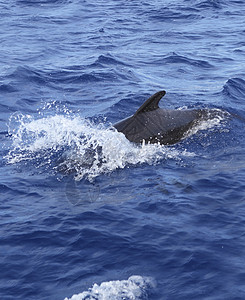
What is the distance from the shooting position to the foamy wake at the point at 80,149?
42.4 feet

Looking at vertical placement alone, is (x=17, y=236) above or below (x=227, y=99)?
above

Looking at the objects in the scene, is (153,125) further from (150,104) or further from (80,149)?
(80,149)

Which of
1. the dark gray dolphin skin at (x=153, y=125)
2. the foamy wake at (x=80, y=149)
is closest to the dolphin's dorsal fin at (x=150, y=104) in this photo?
the dark gray dolphin skin at (x=153, y=125)

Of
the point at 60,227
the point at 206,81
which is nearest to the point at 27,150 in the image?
the point at 60,227

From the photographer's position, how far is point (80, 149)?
536 inches

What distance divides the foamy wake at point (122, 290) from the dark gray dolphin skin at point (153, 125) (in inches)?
223

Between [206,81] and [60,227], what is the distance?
12.0 m

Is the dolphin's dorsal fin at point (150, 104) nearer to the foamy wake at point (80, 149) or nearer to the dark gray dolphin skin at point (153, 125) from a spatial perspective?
the dark gray dolphin skin at point (153, 125)

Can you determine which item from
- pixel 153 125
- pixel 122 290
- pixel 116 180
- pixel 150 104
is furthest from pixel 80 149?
pixel 122 290

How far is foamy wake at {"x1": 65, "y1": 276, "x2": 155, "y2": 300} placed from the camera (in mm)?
8336

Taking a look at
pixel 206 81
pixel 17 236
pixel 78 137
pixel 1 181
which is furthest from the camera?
pixel 206 81

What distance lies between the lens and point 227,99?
60.6 feet

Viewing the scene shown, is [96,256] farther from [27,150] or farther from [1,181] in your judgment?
[27,150]

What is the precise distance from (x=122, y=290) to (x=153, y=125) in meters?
6.50
